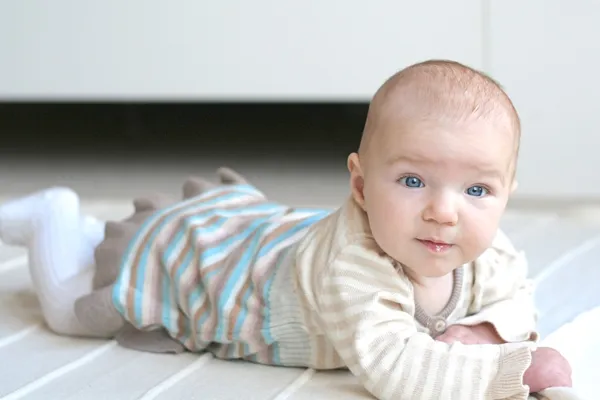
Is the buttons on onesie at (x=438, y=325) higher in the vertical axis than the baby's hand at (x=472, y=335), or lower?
higher

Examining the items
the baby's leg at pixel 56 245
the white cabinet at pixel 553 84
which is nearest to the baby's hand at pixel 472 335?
the baby's leg at pixel 56 245

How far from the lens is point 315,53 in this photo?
159cm

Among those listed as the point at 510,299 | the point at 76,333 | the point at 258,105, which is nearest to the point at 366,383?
the point at 510,299

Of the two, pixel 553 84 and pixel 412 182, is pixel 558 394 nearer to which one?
pixel 412 182

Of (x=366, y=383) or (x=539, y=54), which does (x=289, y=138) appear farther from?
(x=366, y=383)

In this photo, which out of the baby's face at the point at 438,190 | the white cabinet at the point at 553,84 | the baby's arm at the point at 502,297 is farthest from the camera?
Answer: the white cabinet at the point at 553,84

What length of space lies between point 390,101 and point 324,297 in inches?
6.2

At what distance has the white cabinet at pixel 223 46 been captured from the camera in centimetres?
156

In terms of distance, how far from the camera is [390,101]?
30.1 inches

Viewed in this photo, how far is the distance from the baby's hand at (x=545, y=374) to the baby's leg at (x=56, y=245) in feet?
1.34

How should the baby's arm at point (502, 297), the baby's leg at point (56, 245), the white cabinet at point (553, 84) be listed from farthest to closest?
the white cabinet at point (553, 84), the baby's leg at point (56, 245), the baby's arm at point (502, 297)

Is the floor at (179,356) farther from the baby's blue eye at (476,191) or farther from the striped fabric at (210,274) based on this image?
the baby's blue eye at (476,191)

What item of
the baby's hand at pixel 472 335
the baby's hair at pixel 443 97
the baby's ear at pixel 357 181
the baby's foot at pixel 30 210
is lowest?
the baby's hand at pixel 472 335

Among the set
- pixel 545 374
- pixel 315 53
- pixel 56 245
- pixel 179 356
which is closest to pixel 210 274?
pixel 179 356
